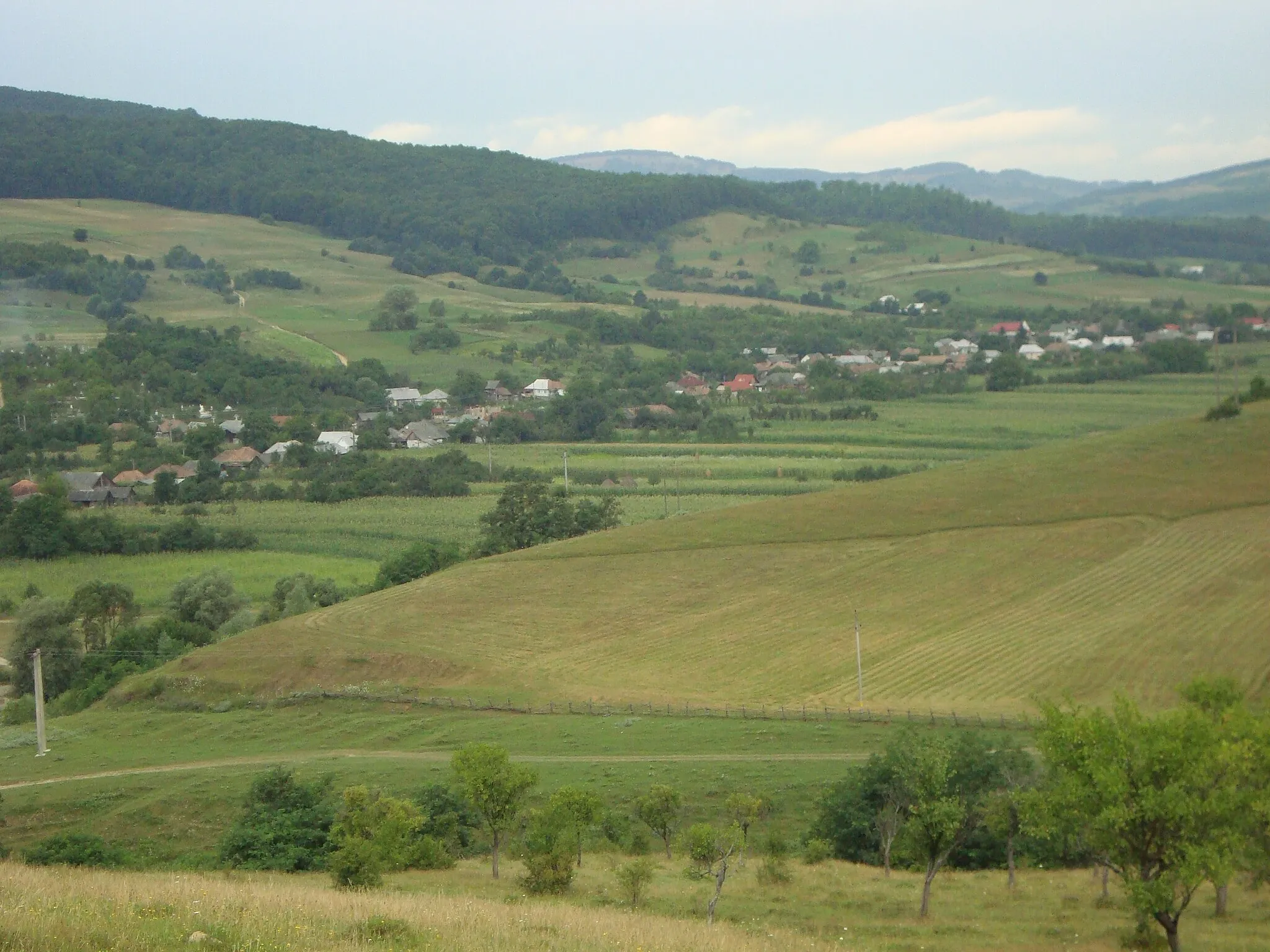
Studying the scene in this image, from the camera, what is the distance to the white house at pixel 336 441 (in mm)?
87125

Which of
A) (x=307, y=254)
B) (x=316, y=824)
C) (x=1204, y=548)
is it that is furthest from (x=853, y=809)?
(x=307, y=254)

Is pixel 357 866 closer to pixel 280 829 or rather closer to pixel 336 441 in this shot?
pixel 280 829

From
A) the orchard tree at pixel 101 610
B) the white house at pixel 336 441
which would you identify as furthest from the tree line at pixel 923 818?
the white house at pixel 336 441

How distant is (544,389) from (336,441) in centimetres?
2256

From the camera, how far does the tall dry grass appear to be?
12.7 metres

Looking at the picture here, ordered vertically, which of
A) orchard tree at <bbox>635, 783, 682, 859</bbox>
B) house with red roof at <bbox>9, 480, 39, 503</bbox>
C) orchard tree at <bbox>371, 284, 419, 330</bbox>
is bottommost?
orchard tree at <bbox>635, 783, 682, 859</bbox>

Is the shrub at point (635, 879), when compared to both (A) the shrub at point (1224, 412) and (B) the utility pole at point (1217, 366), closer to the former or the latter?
(A) the shrub at point (1224, 412)

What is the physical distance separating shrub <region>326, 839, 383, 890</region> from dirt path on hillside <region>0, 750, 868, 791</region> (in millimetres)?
9171

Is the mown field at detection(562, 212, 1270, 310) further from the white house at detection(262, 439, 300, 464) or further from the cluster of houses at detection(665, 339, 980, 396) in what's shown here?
the white house at detection(262, 439, 300, 464)

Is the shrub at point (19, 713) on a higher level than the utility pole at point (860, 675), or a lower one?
lower

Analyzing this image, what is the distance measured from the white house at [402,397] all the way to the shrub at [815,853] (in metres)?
80.4

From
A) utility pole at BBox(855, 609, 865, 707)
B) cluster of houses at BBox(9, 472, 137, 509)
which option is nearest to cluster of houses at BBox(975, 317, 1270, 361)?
utility pole at BBox(855, 609, 865, 707)

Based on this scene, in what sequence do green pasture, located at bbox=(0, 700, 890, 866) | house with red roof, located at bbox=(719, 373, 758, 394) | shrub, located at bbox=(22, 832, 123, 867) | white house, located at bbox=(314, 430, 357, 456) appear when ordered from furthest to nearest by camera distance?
house with red roof, located at bbox=(719, 373, 758, 394) → white house, located at bbox=(314, 430, 357, 456) → green pasture, located at bbox=(0, 700, 890, 866) → shrub, located at bbox=(22, 832, 123, 867)

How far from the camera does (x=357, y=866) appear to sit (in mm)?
21406
